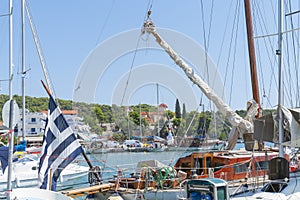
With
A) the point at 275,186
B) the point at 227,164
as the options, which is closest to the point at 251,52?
the point at 227,164

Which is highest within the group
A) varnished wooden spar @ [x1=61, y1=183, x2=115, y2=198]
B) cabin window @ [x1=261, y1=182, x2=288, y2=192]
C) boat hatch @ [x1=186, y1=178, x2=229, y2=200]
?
boat hatch @ [x1=186, y1=178, x2=229, y2=200]

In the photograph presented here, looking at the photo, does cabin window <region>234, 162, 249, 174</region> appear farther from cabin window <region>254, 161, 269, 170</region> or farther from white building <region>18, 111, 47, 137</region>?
white building <region>18, 111, 47, 137</region>

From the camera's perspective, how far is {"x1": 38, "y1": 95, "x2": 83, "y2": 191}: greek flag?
39.3 ft

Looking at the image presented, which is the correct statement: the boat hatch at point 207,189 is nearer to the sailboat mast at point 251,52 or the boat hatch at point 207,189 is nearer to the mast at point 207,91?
the mast at point 207,91

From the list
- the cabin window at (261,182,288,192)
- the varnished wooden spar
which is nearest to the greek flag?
the varnished wooden spar

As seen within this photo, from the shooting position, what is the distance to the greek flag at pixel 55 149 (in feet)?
39.3

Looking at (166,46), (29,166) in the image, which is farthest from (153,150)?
(166,46)

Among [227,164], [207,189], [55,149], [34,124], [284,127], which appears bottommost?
[207,189]

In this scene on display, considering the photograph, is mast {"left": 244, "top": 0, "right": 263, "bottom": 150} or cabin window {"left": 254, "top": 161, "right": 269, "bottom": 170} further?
mast {"left": 244, "top": 0, "right": 263, "bottom": 150}

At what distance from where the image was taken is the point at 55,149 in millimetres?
12312

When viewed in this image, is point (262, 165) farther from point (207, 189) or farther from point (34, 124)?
point (34, 124)

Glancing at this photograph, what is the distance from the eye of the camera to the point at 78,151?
42.8 feet

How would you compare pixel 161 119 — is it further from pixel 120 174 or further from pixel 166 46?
pixel 120 174

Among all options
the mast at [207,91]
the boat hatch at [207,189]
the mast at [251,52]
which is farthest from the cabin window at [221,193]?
the mast at [251,52]
